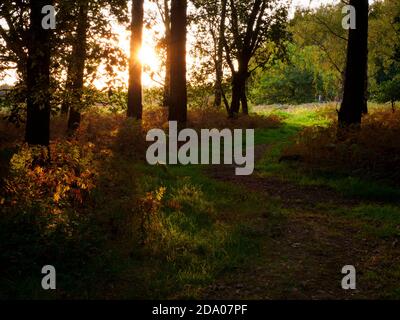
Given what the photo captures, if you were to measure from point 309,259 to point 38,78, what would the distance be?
6.15 meters

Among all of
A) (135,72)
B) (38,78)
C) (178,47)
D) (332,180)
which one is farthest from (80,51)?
(135,72)

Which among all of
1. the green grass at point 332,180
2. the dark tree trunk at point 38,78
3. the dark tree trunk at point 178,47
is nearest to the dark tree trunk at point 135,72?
the dark tree trunk at point 178,47

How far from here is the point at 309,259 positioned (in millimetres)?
6793

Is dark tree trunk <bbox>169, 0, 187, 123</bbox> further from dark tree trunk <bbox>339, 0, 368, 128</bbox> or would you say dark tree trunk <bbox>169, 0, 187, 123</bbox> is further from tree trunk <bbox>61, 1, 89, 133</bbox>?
tree trunk <bbox>61, 1, 89, 133</bbox>

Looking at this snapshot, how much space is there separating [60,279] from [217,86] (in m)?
24.2

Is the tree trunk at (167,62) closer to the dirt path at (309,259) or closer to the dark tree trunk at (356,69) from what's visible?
the dark tree trunk at (356,69)

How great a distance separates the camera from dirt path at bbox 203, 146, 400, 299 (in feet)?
18.9

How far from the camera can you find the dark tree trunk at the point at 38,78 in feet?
28.7

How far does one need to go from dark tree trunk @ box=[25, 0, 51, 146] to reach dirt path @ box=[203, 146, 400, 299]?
4719 millimetres

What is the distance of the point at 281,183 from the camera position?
38.6ft

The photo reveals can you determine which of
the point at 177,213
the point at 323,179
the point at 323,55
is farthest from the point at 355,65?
the point at 323,55

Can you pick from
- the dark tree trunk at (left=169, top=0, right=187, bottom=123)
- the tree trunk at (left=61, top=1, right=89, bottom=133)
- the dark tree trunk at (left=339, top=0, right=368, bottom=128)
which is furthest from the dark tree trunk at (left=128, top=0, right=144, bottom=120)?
the tree trunk at (left=61, top=1, right=89, bottom=133)

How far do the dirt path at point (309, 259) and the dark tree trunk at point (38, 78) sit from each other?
15.5 ft

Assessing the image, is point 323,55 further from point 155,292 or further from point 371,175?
point 155,292
